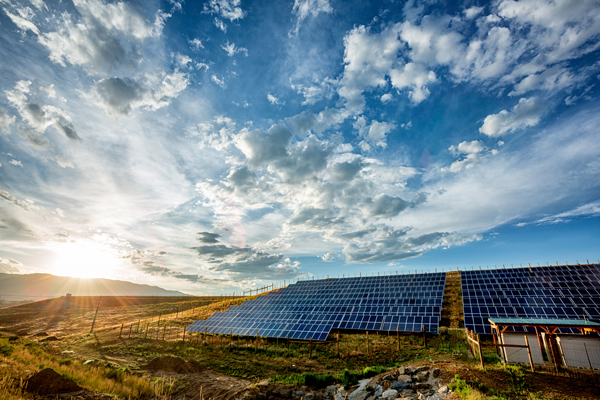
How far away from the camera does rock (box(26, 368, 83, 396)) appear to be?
13855 millimetres

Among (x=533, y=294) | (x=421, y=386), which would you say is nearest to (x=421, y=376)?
(x=421, y=386)

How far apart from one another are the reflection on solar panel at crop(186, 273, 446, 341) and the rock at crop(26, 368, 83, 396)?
81.1ft

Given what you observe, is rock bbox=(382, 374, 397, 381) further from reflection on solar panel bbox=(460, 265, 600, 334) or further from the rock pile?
reflection on solar panel bbox=(460, 265, 600, 334)

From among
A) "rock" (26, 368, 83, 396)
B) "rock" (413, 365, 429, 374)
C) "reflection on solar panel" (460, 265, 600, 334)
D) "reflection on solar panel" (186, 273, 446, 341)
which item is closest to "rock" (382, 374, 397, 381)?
"rock" (413, 365, 429, 374)

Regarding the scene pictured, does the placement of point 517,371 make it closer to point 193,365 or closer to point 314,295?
point 193,365

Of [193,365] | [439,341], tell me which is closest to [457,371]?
[439,341]

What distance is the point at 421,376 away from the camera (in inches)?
679

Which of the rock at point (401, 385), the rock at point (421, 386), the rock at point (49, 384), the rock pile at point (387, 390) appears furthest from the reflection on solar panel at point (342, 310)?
the rock at point (49, 384)

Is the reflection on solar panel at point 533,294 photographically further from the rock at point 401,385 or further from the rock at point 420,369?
the rock at point 401,385

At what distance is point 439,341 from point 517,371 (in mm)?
16774

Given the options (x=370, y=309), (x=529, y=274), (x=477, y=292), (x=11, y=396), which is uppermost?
(x=529, y=274)

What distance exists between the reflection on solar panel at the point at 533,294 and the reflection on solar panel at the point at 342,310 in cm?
491

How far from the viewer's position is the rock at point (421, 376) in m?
17.0

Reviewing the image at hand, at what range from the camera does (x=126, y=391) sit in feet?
56.6
